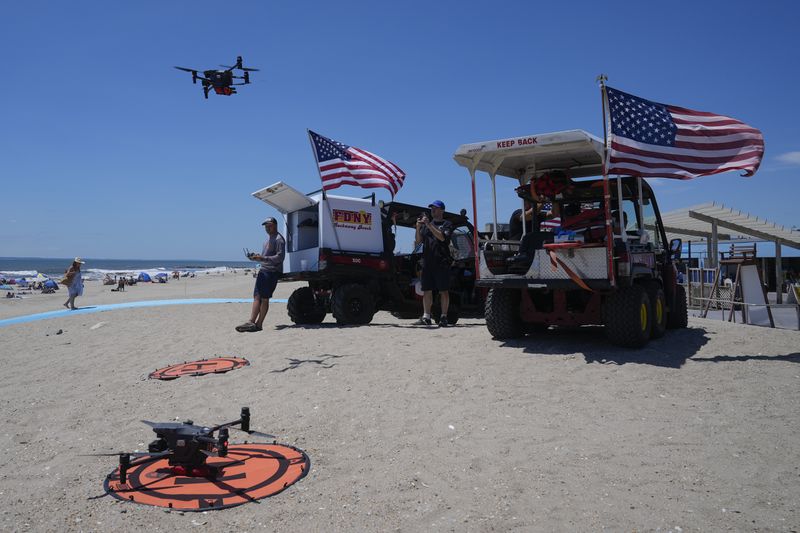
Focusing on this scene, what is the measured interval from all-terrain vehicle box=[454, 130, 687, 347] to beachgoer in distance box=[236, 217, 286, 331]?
3.84m

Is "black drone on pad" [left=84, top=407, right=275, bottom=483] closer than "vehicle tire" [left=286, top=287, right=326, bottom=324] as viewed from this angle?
Yes

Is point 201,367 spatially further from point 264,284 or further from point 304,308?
point 304,308

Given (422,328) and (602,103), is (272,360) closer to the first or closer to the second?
(422,328)

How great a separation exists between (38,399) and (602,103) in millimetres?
7223

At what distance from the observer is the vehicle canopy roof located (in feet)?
23.1

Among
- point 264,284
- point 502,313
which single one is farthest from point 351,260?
point 502,313

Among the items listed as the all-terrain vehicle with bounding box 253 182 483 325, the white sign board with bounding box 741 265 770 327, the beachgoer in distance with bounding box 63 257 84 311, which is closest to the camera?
the all-terrain vehicle with bounding box 253 182 483 325

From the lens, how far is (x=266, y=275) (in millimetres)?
9883

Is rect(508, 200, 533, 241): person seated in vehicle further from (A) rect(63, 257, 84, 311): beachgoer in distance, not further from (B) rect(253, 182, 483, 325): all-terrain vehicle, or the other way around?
(A) rect(63, 257, 84, 311): beachgoer in distance

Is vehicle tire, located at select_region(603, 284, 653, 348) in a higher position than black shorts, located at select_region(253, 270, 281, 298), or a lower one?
lower

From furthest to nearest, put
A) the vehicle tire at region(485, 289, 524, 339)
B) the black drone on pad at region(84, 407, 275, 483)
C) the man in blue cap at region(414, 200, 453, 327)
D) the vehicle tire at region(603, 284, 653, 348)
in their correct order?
the man in blue cap at region(414, 200, 453, 327)
the vehicle tire at region(485, 289, 524, 339)
the vehicle tire at region(603, 284, 653, 348)
the black drone on pad at region(84, 407, 275, 483)

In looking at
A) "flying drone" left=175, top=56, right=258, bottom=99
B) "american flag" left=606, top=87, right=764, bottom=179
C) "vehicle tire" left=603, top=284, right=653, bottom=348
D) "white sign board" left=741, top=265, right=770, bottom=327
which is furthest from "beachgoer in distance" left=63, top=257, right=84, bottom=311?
"white sign board" left=741, top=265, right=770, bottom=327

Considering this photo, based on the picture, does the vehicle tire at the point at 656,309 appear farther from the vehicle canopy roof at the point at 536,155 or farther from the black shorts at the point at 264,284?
the black shorts at the point at 264,284

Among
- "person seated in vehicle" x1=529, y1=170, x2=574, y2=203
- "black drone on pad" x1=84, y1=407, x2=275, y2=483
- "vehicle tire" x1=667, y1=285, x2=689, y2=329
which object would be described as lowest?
"black drone on pad" x1=84, y1=407, x2=275, y2=483
